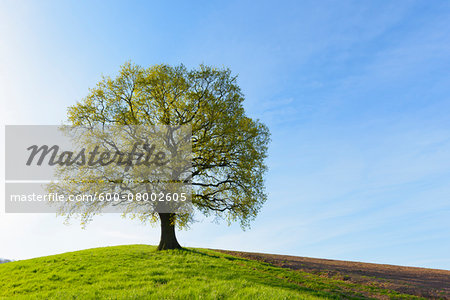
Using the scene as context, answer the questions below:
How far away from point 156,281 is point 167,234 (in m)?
11.3

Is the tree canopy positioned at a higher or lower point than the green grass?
higher

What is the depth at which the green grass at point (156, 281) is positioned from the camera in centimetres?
1341

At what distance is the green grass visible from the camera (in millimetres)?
13406

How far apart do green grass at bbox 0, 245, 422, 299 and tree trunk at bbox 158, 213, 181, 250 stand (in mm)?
1400

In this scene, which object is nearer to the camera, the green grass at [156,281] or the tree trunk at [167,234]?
the green grass at [156,281]

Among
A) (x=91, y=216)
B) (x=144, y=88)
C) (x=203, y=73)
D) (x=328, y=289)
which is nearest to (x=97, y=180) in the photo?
(x=91, y=216)

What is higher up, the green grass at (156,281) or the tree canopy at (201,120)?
the tree canopy at (201,120)

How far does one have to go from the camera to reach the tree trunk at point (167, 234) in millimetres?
27150

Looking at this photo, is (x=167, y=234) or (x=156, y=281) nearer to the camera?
(x=156, y=281)

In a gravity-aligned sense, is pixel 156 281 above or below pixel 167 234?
below

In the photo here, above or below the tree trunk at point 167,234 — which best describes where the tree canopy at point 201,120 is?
above

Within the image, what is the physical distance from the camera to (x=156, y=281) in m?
16.4

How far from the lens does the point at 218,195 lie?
90.1ft

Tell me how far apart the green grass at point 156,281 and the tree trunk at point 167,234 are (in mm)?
1400
